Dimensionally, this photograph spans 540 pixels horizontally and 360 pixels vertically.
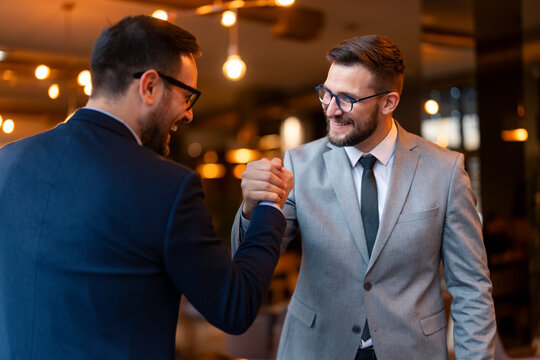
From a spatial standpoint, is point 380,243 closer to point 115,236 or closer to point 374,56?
point 374,56

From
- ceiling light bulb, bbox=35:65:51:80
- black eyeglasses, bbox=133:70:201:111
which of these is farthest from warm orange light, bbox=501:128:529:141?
ceiling light bulb, bbox=35:65:51:80

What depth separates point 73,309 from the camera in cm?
108

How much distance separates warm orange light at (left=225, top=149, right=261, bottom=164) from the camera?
11367 mm

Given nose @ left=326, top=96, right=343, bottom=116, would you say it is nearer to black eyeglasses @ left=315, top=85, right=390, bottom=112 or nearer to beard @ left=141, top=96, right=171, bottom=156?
black eyeglasses @ left=315, top=85, right=390, bottom=112

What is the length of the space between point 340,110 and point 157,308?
32.0 inches

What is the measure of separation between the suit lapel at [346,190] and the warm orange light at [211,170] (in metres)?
10.5

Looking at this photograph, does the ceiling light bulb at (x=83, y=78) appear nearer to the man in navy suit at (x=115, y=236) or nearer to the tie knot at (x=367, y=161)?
the tie knot at (x=367, y=161)

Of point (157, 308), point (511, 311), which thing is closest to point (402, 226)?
point (157, 308)

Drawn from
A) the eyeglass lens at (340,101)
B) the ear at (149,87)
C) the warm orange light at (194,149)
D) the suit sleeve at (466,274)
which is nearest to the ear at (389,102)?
the eyeglass lens at (340,101)

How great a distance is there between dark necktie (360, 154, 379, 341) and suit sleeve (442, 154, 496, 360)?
0.21 meters

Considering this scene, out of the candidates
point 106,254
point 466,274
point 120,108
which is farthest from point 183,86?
point 466,274

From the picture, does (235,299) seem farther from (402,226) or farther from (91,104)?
(402,226)

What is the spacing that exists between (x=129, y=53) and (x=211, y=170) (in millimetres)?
11195

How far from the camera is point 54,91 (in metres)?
5.61
